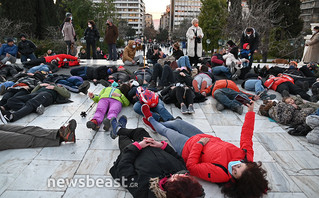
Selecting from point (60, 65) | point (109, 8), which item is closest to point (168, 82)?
point (60, 65)

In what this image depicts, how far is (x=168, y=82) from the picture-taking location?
6258 millimetres

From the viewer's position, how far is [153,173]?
2195mm

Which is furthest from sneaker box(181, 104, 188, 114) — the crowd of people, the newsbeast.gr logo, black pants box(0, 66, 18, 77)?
black pants box(0, 66, 18, 77)

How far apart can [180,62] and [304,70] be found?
4280 mm

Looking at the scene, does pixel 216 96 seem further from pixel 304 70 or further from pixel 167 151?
pixel 304 70

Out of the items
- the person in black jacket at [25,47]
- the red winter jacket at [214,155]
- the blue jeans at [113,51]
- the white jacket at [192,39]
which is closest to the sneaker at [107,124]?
the red winter jacket at [214,155]

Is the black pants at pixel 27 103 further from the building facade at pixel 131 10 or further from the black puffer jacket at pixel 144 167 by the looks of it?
the building facade at pixel 131 10

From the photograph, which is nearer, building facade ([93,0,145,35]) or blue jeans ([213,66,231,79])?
blue jeans ([213,66,231,79])

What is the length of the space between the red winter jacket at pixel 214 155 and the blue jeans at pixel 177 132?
17 centimetres

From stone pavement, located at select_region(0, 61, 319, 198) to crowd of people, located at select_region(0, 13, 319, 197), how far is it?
165mm

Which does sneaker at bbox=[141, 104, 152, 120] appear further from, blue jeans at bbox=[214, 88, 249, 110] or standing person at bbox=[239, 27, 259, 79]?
standing person at bbox=[239, 27, 259, 79]

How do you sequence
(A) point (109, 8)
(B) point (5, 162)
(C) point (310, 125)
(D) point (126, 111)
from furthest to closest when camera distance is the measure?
(A) point (109, 8) < (D) point (126, 111) < (C) point (310, 125) < (B) point (5, 162)

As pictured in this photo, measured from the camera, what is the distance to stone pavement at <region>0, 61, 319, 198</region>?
2449 millimetres

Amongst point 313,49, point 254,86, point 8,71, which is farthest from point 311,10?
point 8,71
